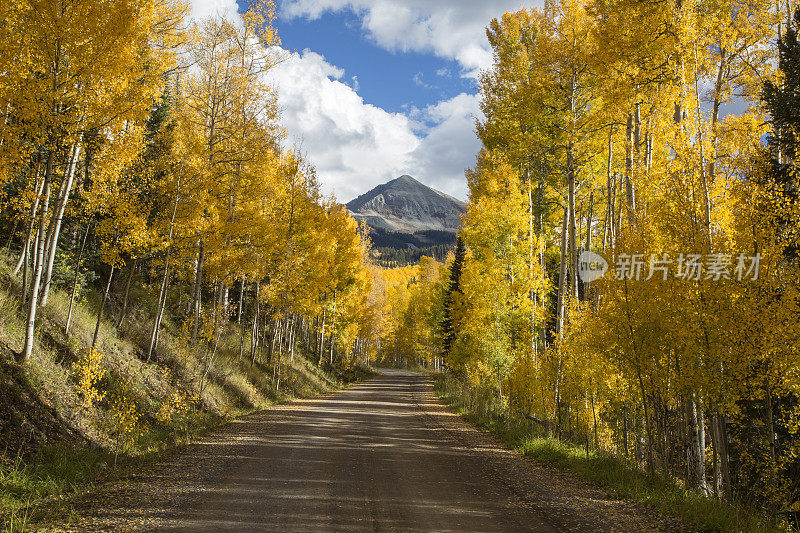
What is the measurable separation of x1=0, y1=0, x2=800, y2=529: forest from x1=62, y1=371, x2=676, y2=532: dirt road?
5.54ft

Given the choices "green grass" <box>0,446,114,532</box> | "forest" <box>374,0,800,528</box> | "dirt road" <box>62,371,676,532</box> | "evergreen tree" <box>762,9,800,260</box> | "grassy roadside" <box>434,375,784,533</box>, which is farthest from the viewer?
"evergreen tree" <box>762,9,800,260</box>

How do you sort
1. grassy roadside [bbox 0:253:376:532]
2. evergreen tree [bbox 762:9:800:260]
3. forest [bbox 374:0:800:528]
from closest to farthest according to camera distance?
grassy roadside [bbox 0:253:376:532] → forest [bbox 374:0:800:528] → evergreen tree [bbox 762:9:800:260]

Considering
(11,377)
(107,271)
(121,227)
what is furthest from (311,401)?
(11,377)

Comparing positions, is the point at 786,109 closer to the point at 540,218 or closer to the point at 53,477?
the point at 540,218

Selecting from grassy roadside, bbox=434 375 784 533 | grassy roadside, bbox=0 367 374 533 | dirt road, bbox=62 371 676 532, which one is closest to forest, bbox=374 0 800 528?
grassy roadside, bbox=434 375 784 533

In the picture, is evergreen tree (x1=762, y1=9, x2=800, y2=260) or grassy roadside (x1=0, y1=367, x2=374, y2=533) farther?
evergreen tree (x1=762, y1=9, x2=800, y2=260)

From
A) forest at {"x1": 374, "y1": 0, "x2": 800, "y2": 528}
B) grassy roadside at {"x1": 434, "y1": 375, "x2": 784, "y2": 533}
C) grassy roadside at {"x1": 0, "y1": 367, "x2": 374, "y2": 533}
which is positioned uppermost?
forest at {"x1": 374, "y1": 0, "x2": 800, "y2": 528}

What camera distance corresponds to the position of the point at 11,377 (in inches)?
283

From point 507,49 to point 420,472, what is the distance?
14544 millimetres

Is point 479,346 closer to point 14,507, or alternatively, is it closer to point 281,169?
point 281,169

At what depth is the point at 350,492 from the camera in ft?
21.0

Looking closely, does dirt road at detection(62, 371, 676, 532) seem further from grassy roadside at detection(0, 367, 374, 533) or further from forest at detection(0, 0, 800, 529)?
forest at detection(0, 0, 800, 529)

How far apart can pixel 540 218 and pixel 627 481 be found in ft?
40.1

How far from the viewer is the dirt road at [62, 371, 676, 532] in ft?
17.0
